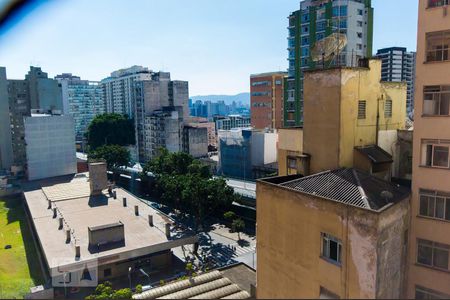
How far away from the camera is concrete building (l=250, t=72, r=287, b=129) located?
232 ft

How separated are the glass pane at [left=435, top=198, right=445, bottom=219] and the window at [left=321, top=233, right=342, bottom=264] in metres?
4.78

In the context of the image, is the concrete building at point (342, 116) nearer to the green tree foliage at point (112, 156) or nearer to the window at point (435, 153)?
the window at point (435, 153)

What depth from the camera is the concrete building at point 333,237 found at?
32.8 ft

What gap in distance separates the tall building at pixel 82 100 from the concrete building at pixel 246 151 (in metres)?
67.0

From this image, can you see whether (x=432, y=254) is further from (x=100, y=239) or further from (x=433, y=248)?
(x=100, y=239)

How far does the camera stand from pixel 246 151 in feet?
190

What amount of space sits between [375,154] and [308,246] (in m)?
5.95

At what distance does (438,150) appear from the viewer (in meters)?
12.9

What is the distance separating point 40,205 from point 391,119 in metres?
39.1

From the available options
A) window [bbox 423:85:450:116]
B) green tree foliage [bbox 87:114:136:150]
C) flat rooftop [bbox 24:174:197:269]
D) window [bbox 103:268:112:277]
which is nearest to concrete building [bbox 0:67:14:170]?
green tree foliage [bbox 87:114:136:150]

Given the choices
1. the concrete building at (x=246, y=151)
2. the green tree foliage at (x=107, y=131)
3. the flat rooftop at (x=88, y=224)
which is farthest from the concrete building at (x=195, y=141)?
the flat rooftop at (x=88, y=224)

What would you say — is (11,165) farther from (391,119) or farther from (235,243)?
(391,119)

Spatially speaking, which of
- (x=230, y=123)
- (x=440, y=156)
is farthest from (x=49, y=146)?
(x=230, y=123)

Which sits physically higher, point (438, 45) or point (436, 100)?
point (438, 45)
